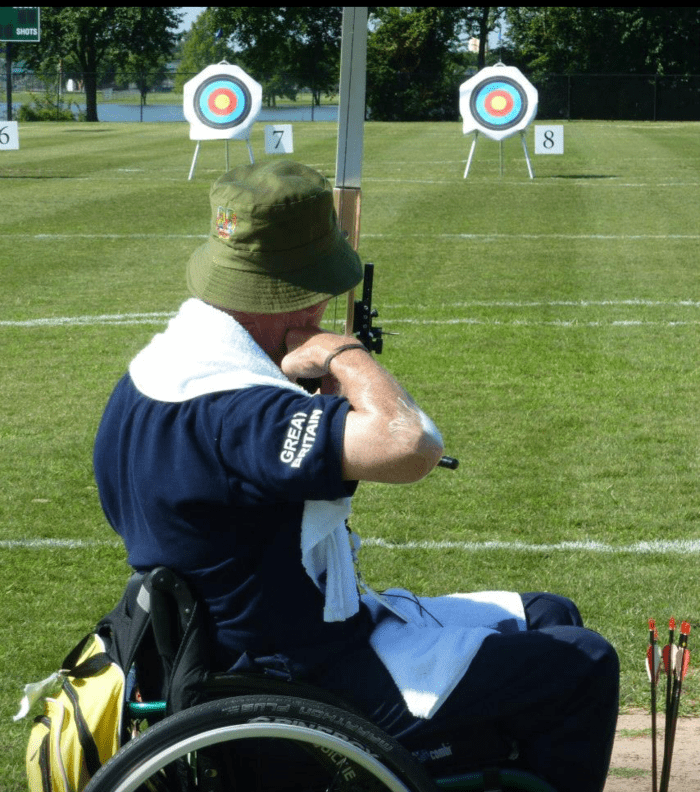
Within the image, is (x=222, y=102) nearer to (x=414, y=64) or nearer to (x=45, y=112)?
(x=45, y=112)

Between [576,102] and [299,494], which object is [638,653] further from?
[576,102]

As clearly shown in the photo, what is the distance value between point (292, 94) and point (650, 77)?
1728 centimetres

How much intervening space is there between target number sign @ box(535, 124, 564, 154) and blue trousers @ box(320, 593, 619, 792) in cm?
2324

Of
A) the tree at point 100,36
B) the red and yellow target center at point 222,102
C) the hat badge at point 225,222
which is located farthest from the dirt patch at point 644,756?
the tree at point 100,36

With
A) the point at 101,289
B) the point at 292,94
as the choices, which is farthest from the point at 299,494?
the point at 292,94

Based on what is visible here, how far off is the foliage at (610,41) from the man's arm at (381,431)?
54159mm

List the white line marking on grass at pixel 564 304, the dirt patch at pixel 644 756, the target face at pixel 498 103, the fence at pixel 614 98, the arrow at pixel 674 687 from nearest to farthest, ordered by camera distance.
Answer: the arrow at pixel 674 687, the dirt patch at pixel 644 756, the white line marking on grass at pixel 564 304, the target face at pixel 498 103, the fence at pixel 614 98

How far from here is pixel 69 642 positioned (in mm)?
4125

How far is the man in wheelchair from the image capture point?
2229mm

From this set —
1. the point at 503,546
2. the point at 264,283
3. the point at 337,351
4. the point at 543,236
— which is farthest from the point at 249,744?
the point at 543,236

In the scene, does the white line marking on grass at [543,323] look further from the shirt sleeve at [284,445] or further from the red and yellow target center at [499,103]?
the red and yellow target center at [499,103]

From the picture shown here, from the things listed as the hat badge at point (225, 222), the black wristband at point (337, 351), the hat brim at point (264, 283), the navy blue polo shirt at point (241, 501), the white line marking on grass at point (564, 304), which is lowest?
the white line marking on grass at point (564, 304)

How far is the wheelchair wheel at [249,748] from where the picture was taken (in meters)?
2.13

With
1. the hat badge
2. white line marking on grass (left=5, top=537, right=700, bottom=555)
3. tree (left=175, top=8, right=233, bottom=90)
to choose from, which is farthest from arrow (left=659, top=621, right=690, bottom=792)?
tree (left=175, top=8, right=233, bottom=90)
